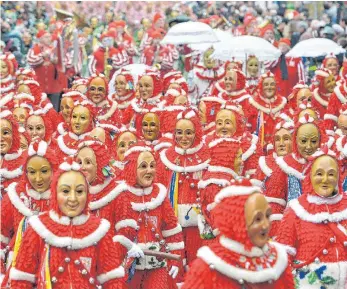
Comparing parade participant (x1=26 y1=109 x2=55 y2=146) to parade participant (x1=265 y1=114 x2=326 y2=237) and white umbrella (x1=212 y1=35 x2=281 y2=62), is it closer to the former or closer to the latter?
parade participant (x1=265 y1=114 x2=326 y2=237)

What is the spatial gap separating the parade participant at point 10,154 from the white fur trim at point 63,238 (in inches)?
107

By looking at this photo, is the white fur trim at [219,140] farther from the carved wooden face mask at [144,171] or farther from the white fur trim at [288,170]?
the carved wooden face mask at [144,171]

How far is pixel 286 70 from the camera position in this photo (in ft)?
67.0

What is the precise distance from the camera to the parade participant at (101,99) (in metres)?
14.1

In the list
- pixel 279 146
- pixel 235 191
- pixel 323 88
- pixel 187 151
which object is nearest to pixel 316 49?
pixel 323 88

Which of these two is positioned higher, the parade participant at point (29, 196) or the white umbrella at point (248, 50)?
the white umbrella at point (248, 50)

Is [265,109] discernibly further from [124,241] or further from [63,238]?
[63,238]

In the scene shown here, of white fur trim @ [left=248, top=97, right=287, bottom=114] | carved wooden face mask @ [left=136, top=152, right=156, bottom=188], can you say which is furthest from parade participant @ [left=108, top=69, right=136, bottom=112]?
carved wooden face mask @ [left=136, top=152, right=156, bottom=188]

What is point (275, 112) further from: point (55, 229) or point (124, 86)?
point (55, 229)

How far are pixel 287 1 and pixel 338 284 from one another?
75.1ft

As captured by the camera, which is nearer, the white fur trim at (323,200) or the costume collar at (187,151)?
the white fur trim at (323,200)

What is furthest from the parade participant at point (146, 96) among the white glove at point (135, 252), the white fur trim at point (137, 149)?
the white glove at point (135, 252)

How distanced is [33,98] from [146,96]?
1728 mm

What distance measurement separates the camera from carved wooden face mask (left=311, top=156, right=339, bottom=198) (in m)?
7.47
